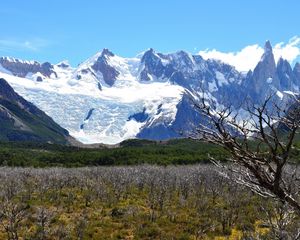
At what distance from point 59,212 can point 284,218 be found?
38.7 m

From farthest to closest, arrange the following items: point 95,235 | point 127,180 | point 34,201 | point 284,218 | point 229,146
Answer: point 127,180, point 34,201, point 95,235, point 284,218, point 229,146

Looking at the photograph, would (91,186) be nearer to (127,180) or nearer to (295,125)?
(127,180)

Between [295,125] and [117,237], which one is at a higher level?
[295,125]

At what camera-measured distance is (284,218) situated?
15.0 metres

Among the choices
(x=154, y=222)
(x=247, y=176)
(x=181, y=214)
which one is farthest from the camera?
(x=181, y=214)

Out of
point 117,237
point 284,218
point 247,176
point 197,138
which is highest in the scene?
point 197,138

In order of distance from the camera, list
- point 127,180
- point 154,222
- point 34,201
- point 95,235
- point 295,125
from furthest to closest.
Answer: point 127,180 → point 34,201 → point 154,222 → point 95,235 → point 295,125

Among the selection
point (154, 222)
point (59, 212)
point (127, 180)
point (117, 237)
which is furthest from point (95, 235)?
point (127, 180)

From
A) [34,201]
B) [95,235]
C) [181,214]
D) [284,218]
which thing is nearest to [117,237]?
[95,235]

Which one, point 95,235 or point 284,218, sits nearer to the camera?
point 284,218

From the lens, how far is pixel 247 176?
9.77 metres

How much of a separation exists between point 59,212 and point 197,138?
4366cm

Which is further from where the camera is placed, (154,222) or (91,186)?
(91,186)

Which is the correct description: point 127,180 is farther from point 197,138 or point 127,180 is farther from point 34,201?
point 197,138
